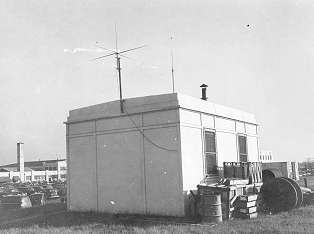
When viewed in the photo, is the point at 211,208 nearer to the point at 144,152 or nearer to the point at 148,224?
the point at 148,224

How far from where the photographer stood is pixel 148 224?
1357 centimetres

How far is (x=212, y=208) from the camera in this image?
44.3 feet

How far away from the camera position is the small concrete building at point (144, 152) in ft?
48.5

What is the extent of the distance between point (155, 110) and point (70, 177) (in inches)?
215

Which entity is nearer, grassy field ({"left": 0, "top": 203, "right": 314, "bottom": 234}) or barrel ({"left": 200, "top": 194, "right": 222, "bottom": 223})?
grassy field ({"left": 0, "top": 203, "right": 314, "bottom": 234})

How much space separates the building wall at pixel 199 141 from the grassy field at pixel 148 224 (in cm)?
194

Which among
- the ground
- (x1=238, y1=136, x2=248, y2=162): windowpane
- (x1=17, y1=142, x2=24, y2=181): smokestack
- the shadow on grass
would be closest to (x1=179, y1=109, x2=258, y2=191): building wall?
(x1=238, y1=136, x2=248, y2=162): windowpane

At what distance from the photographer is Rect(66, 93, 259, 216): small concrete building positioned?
14789 mm

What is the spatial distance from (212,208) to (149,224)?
2177mm

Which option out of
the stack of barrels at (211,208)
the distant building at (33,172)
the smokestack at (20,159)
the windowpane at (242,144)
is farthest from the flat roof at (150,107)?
the smokestack at (20,159)

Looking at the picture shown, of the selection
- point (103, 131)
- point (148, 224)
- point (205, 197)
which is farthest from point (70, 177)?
point (205, 197)

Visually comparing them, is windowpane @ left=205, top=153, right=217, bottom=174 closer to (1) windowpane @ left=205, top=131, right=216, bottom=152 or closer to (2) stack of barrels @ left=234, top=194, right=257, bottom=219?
(1) windowpane @ left=205, top=131, right=216, bottom=152

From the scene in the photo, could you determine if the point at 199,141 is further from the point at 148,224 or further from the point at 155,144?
the point at 148,224

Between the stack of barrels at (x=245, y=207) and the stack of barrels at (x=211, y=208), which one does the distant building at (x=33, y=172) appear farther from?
the stack of barrels at (x=211, y=208)
